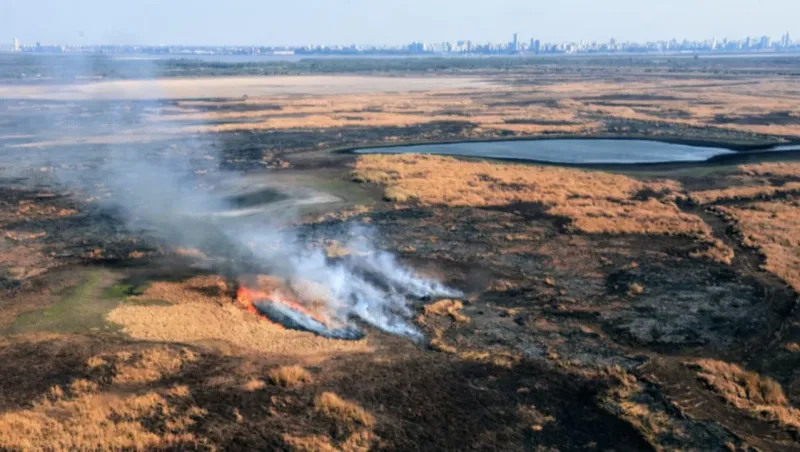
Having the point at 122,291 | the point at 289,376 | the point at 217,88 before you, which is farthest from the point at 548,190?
the point at 217,88

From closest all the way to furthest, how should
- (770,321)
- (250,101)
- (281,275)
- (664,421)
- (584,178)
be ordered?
(664,421), (770,321), (281,275), (584,178), (250,101)

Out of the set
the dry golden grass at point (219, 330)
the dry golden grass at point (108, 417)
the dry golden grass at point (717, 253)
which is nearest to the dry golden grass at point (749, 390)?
the dry golden grass at point (219, 330)

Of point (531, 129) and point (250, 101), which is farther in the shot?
point (250, 101)

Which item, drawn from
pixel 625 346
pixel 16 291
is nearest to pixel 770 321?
pixel 625 346

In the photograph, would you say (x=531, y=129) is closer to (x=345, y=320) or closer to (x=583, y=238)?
(x=583, y=238)

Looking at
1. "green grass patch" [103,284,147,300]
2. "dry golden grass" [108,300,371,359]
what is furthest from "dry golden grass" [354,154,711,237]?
"green grass patch" [103,284,147,300]

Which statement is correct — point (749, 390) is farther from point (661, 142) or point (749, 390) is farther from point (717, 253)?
point (661, 142)
